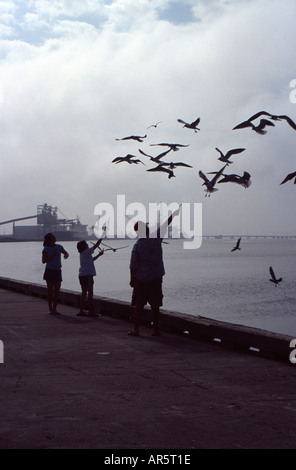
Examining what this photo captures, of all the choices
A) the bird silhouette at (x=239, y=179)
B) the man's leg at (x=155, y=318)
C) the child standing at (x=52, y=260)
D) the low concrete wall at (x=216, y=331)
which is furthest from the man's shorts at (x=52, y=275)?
the bird silhouette at (x=239, y=179)

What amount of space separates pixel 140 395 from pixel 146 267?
12.1 ft

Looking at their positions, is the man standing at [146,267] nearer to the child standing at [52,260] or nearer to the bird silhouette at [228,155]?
the bird silhouette at [228,155]

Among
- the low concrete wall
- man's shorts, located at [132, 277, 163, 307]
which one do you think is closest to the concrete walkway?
the low concrete wall

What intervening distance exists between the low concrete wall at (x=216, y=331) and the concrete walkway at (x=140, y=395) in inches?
6.1

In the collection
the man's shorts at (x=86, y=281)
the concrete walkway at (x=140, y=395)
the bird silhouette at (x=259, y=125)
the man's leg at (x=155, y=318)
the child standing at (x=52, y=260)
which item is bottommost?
the concrete walkway at (x=140, y=395)

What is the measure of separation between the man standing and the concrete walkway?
0.65 m

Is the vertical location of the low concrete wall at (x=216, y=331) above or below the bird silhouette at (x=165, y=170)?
below

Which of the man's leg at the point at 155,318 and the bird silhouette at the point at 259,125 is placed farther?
the man's leg at the point at 155,318

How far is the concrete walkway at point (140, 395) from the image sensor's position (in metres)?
4.55

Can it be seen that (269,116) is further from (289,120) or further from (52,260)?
(52,260)

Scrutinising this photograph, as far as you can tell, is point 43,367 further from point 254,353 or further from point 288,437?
point 288,437

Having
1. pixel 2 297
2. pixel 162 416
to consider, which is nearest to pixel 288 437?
pixel 162 416

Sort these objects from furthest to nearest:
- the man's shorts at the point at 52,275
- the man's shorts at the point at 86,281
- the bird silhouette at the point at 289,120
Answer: the man's shorts at the point at 52,275
the man's shorts at the point at 86,281
the bird silhouette at the point at 289,120

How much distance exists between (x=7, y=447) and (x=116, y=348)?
4.37 meters
